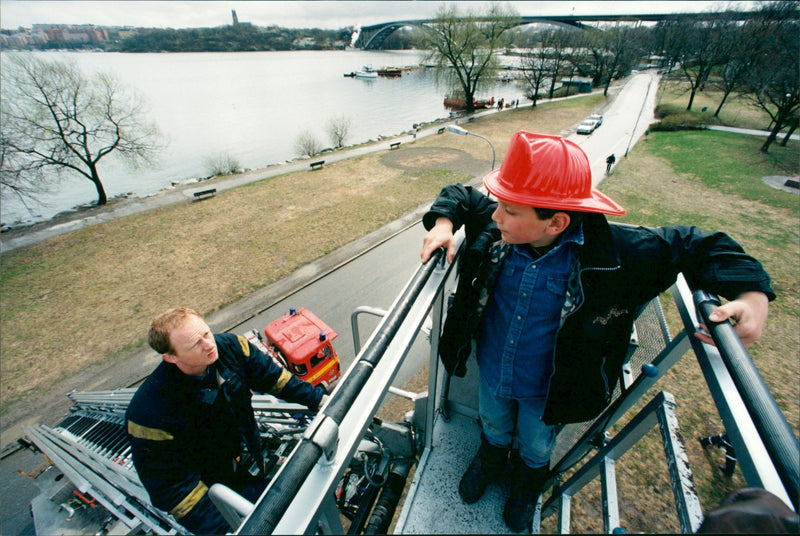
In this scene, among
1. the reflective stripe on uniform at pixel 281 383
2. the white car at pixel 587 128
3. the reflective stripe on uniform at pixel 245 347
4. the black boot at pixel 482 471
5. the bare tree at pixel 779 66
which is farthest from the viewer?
the white car at pixel 587 128

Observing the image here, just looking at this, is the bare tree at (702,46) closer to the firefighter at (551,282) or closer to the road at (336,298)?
the road at (336,298)

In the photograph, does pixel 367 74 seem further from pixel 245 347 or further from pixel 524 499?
pixel 524 499

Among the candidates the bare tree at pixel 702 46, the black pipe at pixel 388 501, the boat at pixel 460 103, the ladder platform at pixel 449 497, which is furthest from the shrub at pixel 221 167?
the bare tree at pixel 702 46

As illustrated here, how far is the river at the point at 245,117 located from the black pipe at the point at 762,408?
99.0 ft

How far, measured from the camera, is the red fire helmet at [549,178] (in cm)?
169

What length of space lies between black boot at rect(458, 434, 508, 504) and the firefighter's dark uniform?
75.7 inches

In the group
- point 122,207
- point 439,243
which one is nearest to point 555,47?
point 122,207

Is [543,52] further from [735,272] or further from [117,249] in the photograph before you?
[735,272]

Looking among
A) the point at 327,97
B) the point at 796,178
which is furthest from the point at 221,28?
the point at 796,178

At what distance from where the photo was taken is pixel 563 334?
1886mm

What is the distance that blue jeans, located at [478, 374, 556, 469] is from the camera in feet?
7.68

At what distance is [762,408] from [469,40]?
45.4 meters

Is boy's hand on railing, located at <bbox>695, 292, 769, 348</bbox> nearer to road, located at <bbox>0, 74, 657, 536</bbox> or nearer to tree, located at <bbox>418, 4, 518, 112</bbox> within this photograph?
road, located at <bbox>0, 74, 657, 536</bbox>

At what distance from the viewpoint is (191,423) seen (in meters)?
2.73
